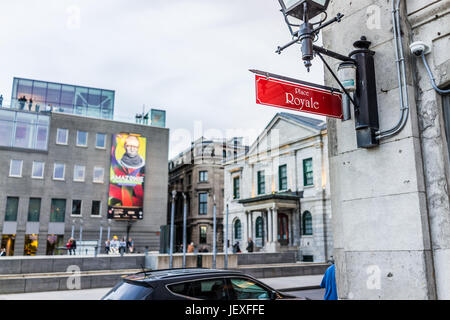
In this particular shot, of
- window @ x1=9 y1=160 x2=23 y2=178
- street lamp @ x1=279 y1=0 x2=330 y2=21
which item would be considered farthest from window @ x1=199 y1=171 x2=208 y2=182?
street lamp @ x1=279 y1=0 x2=330 y2=21

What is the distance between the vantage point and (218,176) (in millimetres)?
59594

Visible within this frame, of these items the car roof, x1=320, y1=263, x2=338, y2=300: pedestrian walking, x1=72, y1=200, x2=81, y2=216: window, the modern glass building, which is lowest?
x1=320, y1=263, x2=338, y2=300: pedestrian walking

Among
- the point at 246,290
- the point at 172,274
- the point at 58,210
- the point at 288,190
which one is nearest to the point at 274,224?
the point at 288,190

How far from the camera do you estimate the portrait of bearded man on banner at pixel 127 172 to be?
1817 inches

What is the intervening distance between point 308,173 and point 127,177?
884 inches

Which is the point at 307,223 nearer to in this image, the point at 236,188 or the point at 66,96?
the point at 236,188

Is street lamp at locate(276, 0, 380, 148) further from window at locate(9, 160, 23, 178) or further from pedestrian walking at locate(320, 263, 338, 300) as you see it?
window at locate(9, 160, 23, 178)

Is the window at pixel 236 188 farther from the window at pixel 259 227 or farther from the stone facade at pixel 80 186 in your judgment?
the stone facade at pixel 80 186

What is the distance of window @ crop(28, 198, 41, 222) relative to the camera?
137 ft

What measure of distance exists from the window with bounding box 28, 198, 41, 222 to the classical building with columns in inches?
886

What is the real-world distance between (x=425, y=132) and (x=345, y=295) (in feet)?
9.82
